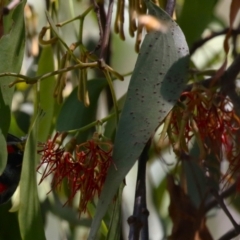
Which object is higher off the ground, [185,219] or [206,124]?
[206,124]

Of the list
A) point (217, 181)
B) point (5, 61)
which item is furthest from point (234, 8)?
point (217, 181)

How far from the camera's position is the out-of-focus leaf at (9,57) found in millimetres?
753

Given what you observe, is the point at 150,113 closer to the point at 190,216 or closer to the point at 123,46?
the point at 190,216

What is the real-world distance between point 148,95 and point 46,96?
1.36 ft

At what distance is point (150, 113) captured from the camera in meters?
0.65

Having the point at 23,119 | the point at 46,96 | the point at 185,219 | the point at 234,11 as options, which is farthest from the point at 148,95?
the point at 23,119

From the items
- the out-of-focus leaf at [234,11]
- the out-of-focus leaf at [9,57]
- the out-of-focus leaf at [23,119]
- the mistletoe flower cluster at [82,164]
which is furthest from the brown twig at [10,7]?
the out-of-focus leaf at [23,119]

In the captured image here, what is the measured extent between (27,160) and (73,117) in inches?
11.0

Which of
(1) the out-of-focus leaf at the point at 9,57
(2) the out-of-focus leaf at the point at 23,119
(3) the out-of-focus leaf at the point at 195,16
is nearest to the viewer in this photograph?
(1) the out-of-focus leaf at the point at 9,57

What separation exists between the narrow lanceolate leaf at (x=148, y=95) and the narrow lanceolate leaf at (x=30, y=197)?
10 centimetres

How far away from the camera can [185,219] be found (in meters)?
0.86

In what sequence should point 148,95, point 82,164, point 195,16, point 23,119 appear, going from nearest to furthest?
point 148,95, point 82,164, point 195,16, point 23,119

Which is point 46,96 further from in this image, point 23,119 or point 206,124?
point 206,124

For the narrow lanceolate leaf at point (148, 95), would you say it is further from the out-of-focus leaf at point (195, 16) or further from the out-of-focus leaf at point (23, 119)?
the out-of-focus leaf at point (23, 119)
